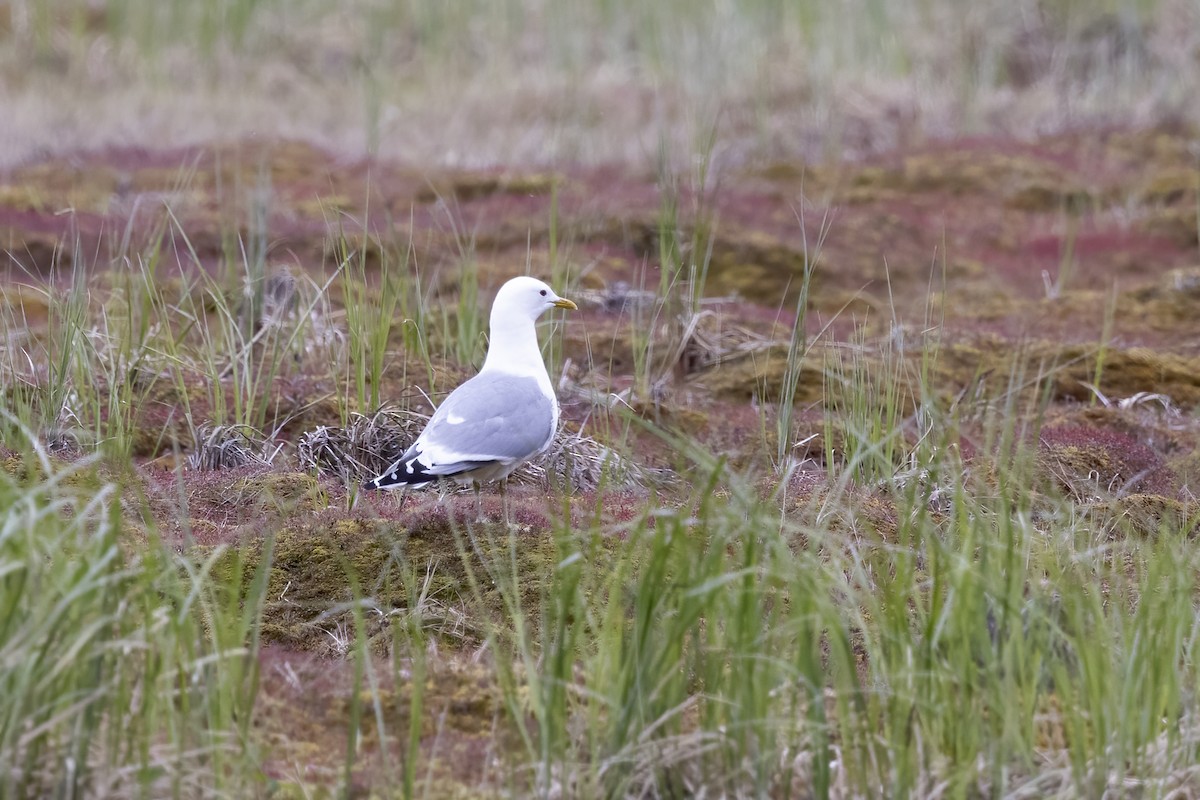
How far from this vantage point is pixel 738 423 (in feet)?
17.5

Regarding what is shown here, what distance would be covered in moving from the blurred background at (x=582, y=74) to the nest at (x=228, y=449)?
19.8 ft

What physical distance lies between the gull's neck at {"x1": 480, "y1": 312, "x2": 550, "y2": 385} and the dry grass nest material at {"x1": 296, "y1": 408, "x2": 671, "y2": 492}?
0.79ft

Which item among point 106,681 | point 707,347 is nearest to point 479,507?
point 106,681

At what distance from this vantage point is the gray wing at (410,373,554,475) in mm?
4016

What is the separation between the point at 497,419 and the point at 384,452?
61 cm

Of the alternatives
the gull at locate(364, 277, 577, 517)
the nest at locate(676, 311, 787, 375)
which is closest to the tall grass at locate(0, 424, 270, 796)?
the gull at locate(364, 277, 577, 517)

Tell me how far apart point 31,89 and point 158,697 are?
11401mm

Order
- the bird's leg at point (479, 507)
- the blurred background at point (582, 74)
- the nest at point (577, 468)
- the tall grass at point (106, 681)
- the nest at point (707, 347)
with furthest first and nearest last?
1. the blurred background at point (582, 74)
2. the nest at point (707, 347)
3. the nest at point (577, 468)
4. the bird's leg at point (479, 507)
5. the tall grass at point (106, 681)

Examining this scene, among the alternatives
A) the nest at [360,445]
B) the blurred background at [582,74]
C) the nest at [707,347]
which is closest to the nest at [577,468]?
the nest at [360,445]

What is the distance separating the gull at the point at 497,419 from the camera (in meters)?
4.00

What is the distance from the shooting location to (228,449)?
4602 millimetres

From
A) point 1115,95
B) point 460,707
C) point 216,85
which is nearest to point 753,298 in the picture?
point 460,707

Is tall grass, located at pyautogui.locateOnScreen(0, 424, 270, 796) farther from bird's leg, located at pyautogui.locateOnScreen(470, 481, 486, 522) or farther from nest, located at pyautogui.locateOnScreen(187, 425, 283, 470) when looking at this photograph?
nest, located at pyautogui.locateOnScreen(187, 425, 283, 470)

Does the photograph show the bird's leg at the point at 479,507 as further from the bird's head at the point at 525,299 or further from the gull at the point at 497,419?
the bird's head at the point at 525,299
